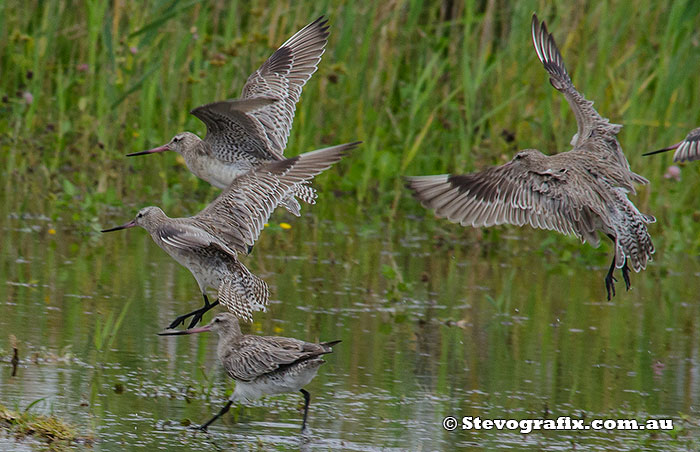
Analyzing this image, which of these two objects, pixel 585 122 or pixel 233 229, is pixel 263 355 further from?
pixel 585 122

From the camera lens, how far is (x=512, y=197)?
661 centimetres

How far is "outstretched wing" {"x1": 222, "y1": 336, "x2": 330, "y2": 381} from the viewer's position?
5.40 meters

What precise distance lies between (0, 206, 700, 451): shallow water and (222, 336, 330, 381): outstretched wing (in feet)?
0.66

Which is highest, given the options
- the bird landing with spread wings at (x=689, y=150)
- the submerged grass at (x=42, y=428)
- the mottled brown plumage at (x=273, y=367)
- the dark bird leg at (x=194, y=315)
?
the bird landing with spread wings at (x=689, y=150)

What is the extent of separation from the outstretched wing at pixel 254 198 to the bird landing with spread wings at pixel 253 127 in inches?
15.4

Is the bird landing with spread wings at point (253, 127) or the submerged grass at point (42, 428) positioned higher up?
the bird landing with spread wings at point (253, 127)

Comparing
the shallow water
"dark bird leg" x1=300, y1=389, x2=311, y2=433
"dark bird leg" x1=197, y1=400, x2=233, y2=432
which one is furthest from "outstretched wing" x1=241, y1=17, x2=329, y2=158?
"dark bird leg" x1=197, y1=400, x2=233, y2=432

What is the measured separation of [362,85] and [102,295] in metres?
4.28

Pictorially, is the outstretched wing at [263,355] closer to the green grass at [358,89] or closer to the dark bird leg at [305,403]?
the dark bird leg at [305,403]

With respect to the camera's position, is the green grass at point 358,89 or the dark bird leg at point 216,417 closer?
the dark bird leg at point 216,417

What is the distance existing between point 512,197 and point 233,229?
157 cm

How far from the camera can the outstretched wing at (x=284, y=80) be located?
812 centimetres

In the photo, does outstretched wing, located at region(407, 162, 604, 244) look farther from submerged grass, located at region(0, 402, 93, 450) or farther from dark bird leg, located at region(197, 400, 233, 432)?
submerged grass, located at region(0, 402, 93, 450)

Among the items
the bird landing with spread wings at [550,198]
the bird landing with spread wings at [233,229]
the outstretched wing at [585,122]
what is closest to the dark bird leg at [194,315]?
the bird landing with spread wings at [233,229]
